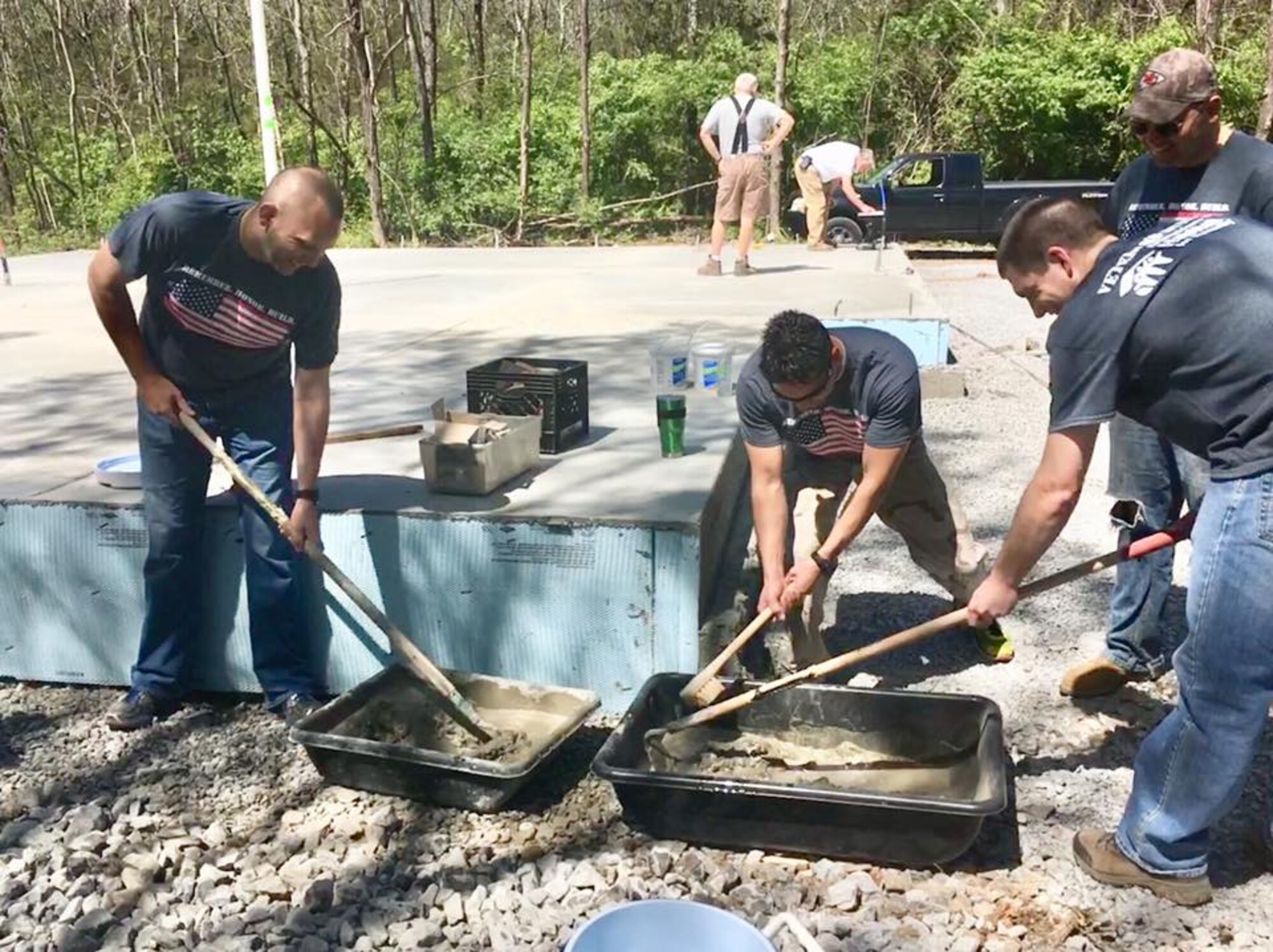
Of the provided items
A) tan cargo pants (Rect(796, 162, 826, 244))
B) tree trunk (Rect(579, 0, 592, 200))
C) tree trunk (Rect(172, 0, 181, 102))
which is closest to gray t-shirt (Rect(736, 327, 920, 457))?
tan cargo pants (Rect(796, 162, 826, 244))

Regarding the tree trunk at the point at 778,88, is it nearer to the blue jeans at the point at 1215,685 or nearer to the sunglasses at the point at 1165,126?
the sunglasses at the point at 1165,126

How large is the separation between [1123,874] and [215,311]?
2725 millimetres

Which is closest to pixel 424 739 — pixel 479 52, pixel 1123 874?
pixel 1123 874

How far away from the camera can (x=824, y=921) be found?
2.55m

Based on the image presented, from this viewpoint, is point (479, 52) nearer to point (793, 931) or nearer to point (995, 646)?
point (995, 646)

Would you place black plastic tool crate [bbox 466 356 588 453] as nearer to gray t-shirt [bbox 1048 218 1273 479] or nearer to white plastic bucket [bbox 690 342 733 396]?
white plastic bucket [bbox 690 342 733 396]

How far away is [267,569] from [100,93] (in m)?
25.0

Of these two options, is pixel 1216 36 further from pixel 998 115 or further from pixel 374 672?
pixel 374 672

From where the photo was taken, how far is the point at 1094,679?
357 centimetres

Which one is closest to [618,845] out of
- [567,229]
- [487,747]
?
[487,747]

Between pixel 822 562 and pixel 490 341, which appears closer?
pixel 822 562

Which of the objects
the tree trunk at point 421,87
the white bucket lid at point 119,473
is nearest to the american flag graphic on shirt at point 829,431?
the white bucket lid at point 119,473

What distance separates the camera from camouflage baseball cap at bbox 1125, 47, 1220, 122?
3.02 meters

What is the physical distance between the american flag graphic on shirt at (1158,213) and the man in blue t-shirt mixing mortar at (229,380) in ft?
7.24
